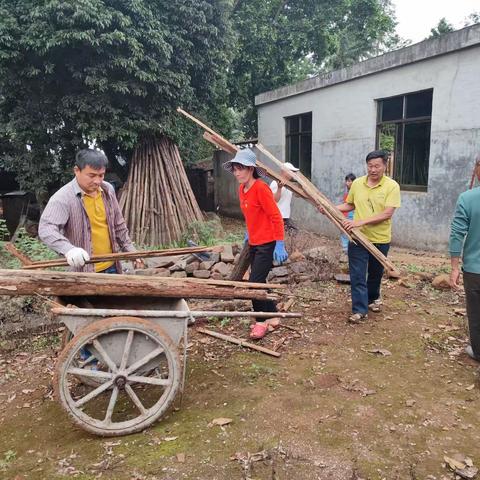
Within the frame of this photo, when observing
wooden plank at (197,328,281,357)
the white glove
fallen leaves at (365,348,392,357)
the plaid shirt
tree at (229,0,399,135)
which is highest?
tree at (229,0,399,135)

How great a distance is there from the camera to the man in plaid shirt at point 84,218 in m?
2.81

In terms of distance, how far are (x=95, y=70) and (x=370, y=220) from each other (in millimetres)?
5971

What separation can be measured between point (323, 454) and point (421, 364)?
61.5 inches

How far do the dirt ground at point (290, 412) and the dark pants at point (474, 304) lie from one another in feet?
0.65

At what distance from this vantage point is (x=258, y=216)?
12.8 ft

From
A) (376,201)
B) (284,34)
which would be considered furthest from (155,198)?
(284,34)

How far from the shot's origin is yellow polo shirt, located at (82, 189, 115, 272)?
3.16 meters

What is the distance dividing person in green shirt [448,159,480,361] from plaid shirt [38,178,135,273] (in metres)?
2.72

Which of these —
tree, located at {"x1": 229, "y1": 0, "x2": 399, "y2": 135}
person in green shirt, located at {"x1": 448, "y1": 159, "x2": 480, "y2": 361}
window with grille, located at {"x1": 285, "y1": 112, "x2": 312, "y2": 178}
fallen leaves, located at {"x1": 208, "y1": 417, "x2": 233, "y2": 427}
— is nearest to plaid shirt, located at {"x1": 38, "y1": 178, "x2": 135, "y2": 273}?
fallen leaves, located at {"x1": 208, "y1": 417, "x2": 233, "y2": 427}

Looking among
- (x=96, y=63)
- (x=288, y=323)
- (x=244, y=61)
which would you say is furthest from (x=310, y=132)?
(x=288, y=323)

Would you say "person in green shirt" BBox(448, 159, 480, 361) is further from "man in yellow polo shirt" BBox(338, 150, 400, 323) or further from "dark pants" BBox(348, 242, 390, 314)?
"dark pants" BBox(348, 242, 390, 314)

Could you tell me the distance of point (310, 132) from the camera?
36.5 ft

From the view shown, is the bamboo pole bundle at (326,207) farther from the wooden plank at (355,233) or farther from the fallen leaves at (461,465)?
the fallen leaves at (461,465)

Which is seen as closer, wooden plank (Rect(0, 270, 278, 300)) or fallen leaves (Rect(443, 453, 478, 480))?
fallen leaves (Rect(443, 453, 478, 480))
